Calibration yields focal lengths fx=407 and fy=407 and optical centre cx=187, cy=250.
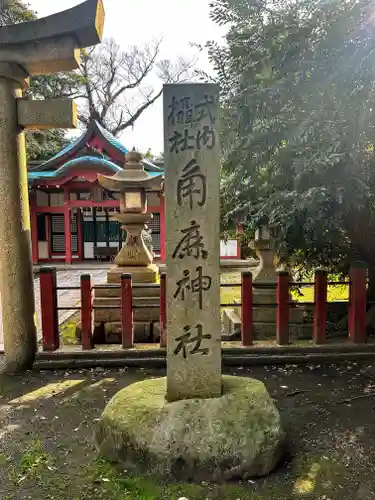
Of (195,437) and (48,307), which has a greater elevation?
(48,307)

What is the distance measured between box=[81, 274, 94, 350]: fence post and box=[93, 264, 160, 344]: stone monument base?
61.2 inches

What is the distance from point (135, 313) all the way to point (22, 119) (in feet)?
11.2

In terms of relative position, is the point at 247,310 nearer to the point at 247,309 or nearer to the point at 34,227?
the point at 247,309

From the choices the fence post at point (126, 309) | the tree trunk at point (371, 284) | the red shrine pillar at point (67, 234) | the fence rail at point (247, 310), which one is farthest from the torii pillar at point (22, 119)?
the red shrine pillar at point (67, 234)

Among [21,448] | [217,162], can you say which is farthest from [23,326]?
[217,162]

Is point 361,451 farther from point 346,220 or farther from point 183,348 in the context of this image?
point 346,220

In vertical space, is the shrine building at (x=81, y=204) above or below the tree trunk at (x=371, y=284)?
above

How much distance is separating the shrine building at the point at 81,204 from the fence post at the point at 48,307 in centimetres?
1046

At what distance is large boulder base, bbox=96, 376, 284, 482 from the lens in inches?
101

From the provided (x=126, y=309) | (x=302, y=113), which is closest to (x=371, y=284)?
(x=302, y=113)

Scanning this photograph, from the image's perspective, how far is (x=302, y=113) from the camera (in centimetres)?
397

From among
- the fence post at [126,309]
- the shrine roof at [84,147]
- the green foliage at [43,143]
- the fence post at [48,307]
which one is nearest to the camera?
the fence post at [48,307]

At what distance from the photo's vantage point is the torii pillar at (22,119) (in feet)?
13.2

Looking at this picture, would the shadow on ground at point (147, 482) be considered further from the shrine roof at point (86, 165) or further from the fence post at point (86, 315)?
the shrine roof at point (86, 165)
